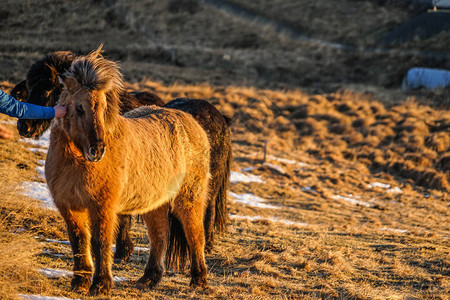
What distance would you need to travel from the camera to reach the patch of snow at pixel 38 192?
27.3ft

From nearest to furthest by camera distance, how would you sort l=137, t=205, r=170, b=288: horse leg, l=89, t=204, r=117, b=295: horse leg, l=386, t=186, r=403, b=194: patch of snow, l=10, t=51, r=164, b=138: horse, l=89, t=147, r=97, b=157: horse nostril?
l=89, t=147, r=97, b=157: horse nostril → l=89, t=204, r=117, b=295: horse leg → l=137, t=205, r=170, b=288: horse leg → l=10, t=51, r=164, b=138: horse → l=386, t=186, r=403, b=194: patch of snow

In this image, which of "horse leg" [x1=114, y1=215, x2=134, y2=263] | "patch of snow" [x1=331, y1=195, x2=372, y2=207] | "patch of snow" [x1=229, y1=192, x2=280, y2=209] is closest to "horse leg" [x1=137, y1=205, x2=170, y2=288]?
"horse leg" [x1=114, y1=215, x2=134, y2=263]

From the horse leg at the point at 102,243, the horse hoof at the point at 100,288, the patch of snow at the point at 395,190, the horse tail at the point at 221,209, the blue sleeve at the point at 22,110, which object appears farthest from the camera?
the patch of snow at the point at 395,190

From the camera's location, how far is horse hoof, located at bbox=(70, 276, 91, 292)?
4.58m

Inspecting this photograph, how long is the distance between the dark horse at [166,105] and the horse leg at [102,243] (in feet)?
4.78

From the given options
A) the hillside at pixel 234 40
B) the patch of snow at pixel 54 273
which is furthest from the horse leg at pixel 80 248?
the hillside at pixel 234 40

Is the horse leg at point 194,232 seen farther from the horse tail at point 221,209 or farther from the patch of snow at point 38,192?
the patch of snow at point 38,192

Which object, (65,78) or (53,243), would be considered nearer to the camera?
(65,78)

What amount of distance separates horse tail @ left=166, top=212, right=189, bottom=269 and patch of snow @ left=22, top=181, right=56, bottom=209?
9.76 ft

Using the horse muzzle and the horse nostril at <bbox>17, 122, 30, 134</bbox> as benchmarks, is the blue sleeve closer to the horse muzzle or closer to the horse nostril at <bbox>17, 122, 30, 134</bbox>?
the horse muzzle

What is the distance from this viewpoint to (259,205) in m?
12.8

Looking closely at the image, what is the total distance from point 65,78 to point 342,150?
1727cm

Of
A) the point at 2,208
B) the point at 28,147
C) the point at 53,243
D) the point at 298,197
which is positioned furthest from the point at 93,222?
the point at 298,197

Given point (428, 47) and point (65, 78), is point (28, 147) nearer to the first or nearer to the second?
point (65, 78)
